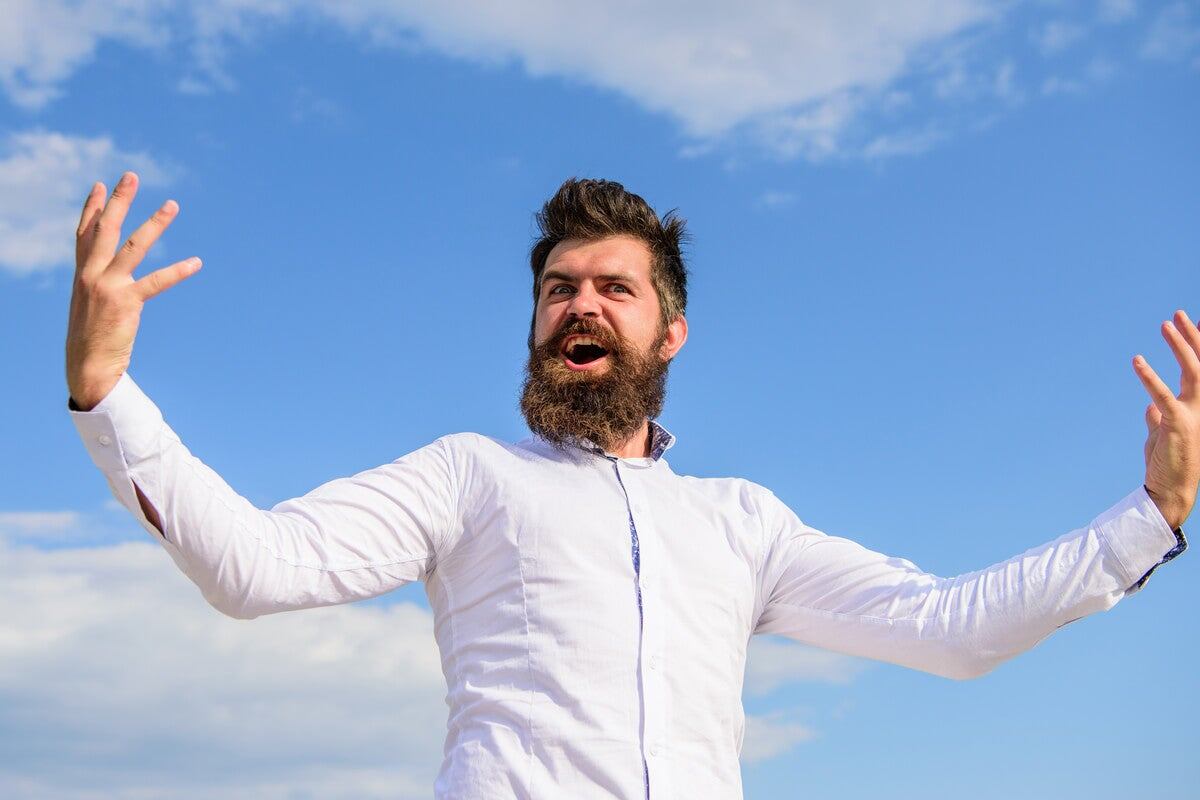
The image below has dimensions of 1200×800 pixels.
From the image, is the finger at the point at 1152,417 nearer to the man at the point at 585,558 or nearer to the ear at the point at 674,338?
the man at the point at 585,558

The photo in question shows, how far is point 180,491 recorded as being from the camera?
161 inches

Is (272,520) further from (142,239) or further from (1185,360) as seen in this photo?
(1185,360)

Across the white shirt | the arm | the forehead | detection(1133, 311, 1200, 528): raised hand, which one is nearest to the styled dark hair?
the forehead

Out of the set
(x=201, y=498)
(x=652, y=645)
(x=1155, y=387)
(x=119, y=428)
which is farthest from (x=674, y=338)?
(x=119, y=428)

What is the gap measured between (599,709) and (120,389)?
2046 millimetres

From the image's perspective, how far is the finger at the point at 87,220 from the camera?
387cm

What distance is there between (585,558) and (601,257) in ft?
5.81

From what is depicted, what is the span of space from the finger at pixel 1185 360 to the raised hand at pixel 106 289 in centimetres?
372

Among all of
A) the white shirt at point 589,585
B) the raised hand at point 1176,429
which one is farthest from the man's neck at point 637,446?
the raised hand at point 1176,429

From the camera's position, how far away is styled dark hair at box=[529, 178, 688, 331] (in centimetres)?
630

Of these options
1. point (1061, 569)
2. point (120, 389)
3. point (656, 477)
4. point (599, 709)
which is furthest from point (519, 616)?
point (1061, 569)

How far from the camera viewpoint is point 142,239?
3.91 metres

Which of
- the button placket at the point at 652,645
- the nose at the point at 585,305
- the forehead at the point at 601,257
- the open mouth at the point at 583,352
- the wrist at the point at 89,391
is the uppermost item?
the forehead at the point at 601,257

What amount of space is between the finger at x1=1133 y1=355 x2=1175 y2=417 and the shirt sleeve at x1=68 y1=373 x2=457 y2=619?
2818 millimetres
